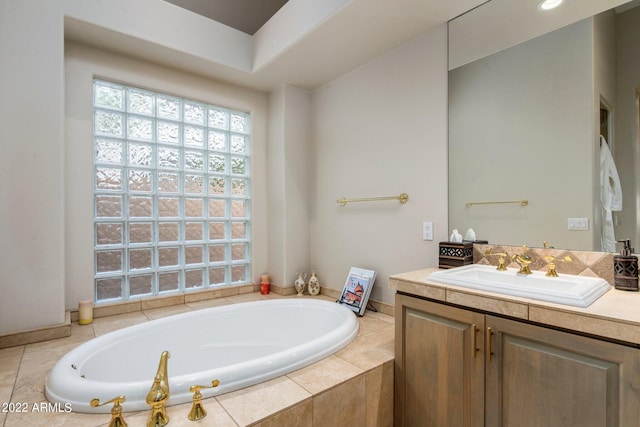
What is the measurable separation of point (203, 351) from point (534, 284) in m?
1.91

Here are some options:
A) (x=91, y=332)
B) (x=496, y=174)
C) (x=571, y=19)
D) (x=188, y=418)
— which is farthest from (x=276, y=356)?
(x=571, y=19)

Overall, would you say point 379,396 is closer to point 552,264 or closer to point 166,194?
point 552,264

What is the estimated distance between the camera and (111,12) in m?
1.96

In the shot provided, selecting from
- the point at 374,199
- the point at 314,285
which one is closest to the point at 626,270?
the point at 374,199

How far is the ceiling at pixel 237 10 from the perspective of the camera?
8.37ft

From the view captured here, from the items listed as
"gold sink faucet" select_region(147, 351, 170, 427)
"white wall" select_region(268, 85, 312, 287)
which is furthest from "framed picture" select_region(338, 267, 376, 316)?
"gold sink faucet" select_region(147, 351, 170, 427)

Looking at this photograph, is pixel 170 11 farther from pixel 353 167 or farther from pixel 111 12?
pixel 353 167

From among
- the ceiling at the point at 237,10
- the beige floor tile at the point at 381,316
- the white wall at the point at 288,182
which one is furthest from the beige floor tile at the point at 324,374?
the ceiling at the point at 237,10

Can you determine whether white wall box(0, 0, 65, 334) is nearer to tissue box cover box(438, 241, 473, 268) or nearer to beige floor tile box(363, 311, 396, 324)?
beige floor tile box(363, 311, 396, 324)

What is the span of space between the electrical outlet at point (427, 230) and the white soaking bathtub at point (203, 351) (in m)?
0.69

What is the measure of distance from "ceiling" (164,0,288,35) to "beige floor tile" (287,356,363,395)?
2.69 m

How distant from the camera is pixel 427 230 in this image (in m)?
2.05

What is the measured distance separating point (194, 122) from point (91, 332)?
166 centimetres

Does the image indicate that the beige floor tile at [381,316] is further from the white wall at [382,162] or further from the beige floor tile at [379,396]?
the beige floor tile at [379,396]
